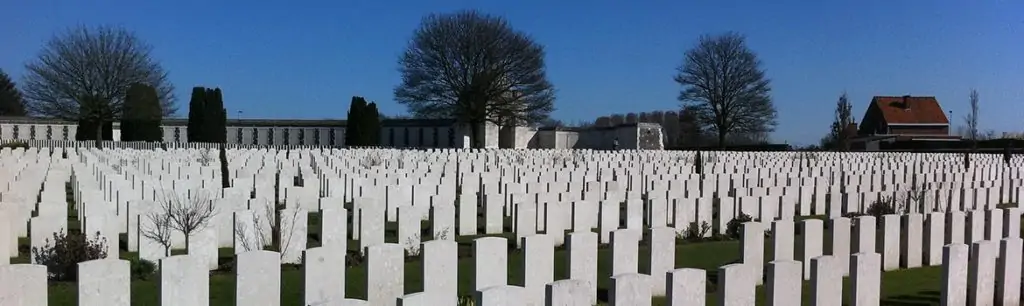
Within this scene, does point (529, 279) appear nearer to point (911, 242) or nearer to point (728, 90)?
point (911, 242)

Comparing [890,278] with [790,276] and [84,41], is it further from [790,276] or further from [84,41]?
[84,41]

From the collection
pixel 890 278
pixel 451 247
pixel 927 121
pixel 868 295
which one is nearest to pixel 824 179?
pixel 890 278

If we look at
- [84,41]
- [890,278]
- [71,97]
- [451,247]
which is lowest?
[890,278]

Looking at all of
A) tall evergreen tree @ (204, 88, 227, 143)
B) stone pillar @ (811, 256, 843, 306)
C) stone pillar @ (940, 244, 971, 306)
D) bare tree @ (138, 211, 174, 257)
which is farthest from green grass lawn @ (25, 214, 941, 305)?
tall evergreen tree @ (204, 88, 227, 143)

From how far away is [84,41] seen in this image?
44.0m

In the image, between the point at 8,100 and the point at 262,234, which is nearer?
the point at 262,234

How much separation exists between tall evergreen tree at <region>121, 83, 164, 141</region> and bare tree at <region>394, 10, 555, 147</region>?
13128 millimetres

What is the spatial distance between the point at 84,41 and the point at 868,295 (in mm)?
46107

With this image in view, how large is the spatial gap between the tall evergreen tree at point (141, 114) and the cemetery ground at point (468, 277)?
126 feet

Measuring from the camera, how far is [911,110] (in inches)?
2717

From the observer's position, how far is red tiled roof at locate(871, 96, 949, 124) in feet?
224

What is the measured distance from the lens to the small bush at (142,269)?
675 centimetres

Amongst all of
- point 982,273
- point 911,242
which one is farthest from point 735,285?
point 911,242

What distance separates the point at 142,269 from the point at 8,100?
281 ft
